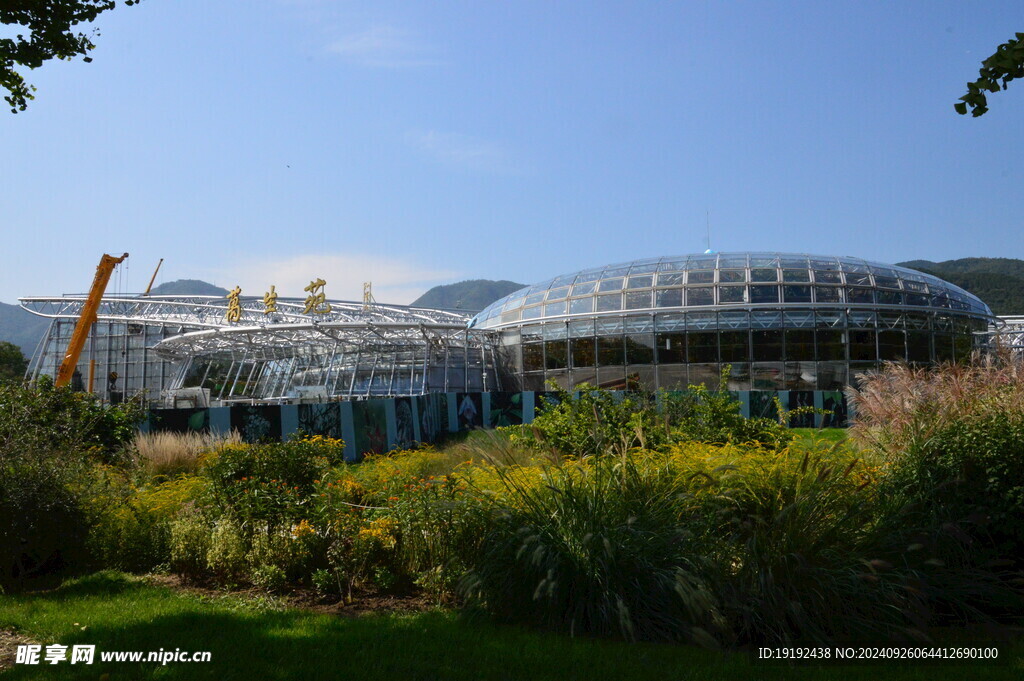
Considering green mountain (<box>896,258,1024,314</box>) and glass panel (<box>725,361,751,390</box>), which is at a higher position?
green mountain (<box>896,258,1024,314</box>)

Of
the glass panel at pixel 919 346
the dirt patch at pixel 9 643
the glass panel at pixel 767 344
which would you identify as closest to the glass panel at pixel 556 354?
the glass panel at pixel 767 344

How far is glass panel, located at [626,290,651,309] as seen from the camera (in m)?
30.3

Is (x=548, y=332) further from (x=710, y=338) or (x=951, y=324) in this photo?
(x=951, y=324)

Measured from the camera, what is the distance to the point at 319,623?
5516 mm

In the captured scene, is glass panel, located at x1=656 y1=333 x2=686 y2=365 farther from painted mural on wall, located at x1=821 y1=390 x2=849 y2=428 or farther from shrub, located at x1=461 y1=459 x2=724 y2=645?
shrub, located at x1=461 y1=459 x2=724 y2=645

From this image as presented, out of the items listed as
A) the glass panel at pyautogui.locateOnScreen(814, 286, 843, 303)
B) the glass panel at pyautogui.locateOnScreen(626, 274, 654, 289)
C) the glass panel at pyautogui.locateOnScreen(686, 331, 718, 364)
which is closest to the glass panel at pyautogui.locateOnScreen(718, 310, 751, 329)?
the glass panel at pyautogui.locateOnScreen(686, 331, 718, 364)

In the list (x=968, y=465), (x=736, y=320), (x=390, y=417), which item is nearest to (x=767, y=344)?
(x=736, y=320)

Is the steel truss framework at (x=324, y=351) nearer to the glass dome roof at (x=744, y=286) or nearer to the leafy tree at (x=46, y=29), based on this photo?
the glass dome roof at (x=744, y=286)

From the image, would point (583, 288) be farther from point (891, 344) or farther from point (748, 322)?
point (891, 344)

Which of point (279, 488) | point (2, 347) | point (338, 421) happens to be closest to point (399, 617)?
point (279, 488)

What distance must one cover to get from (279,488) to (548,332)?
25246 mm

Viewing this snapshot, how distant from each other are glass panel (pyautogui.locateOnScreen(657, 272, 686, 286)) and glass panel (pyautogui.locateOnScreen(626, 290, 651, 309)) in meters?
0.77

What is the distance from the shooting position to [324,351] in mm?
40781

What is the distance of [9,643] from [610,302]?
1072 inches
